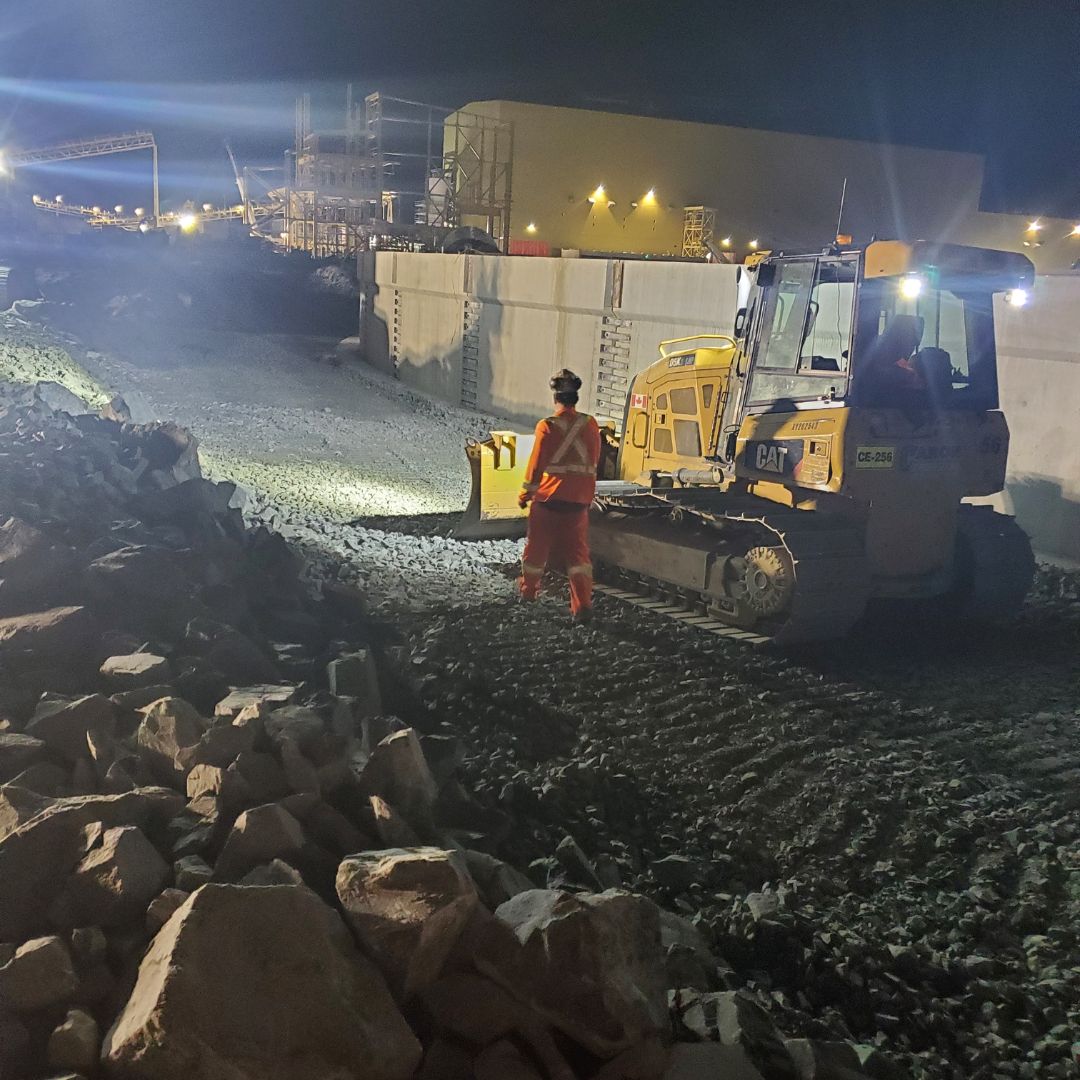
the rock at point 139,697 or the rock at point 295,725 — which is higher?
the rock at point 295,725

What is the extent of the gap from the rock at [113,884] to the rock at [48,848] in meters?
0.08

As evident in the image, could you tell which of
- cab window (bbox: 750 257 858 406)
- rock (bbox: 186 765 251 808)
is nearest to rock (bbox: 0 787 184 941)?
rock (bbox: 186 765 251 808)

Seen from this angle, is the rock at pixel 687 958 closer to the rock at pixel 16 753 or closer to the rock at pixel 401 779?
the rock at pixel 401 779

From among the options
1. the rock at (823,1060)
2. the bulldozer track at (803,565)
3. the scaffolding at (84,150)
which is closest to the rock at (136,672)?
the rock at (823,1060)

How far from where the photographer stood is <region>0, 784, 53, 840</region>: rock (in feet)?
10.5

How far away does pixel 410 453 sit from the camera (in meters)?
14.1

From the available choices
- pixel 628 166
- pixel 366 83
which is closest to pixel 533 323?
pixel 628 166

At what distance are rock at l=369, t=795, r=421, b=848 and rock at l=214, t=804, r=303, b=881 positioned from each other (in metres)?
0.33

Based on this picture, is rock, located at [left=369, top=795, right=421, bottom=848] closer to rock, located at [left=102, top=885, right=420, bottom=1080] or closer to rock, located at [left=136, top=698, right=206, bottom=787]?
rock, located at [left=102, top=885, right=420, bottom=1080]

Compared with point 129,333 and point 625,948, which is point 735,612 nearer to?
point 625,948

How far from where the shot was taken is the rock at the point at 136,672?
14.3ft

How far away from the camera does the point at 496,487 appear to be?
927cm

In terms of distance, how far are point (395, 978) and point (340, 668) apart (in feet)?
8.41

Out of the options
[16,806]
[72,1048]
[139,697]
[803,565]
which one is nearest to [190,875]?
[72,1048]
